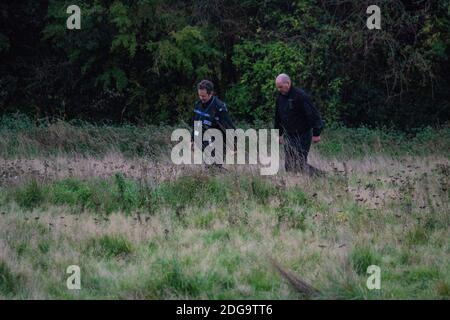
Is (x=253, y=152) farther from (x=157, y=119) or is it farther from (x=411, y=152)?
(x=157, y=119)

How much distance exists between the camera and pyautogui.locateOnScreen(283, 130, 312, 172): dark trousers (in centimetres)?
1048

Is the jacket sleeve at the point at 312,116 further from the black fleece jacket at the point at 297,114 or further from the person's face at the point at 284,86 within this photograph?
the person's face at the point at 284,86

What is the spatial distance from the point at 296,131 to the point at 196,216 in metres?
3.26

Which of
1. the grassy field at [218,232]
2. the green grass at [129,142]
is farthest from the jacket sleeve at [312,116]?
the green grass at [129,142]

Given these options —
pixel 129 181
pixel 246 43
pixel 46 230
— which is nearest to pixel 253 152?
pixel 129 181

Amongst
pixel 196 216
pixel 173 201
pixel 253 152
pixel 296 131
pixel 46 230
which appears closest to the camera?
pixel 46 230

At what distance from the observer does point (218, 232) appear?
756 cm

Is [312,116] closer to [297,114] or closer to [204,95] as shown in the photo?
[297,114]

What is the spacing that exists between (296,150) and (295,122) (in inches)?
20.7

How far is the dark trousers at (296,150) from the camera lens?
412 inches

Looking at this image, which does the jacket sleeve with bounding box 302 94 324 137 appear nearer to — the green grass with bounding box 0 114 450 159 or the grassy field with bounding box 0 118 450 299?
the grassy field with bounding box 0 118 450 299

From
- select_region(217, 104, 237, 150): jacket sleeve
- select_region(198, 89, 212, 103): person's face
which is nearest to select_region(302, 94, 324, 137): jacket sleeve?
select_region(217, 104, 237, 150): jacket sleeve

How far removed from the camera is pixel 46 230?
299 inches

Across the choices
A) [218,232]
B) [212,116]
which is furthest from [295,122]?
[218,232]
